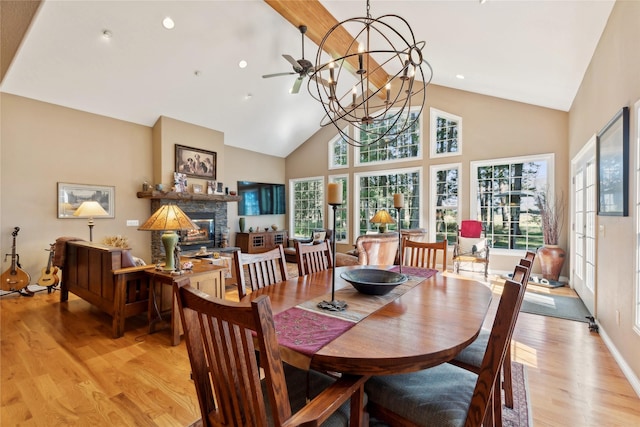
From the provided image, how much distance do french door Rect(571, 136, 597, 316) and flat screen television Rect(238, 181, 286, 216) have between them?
21.1 ft

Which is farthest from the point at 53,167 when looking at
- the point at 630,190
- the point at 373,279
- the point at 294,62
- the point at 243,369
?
the point at 630,190

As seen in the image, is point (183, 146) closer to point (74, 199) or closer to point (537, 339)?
point (74, 199)

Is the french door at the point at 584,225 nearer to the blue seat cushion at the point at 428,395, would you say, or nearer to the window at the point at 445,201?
the window at the point at 445,201

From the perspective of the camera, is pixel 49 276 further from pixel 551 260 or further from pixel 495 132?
pixel 495 132

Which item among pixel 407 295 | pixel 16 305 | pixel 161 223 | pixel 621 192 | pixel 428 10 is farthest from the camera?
pixel 16 305

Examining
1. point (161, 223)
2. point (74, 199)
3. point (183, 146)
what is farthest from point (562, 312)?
point (74, 199)

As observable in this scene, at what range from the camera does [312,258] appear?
2.43 meters

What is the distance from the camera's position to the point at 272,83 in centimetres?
556

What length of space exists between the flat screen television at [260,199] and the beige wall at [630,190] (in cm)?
651

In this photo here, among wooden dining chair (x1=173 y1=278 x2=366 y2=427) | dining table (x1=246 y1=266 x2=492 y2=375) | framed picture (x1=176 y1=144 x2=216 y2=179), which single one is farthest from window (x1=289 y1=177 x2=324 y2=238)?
wooden dining chair (x1=173 y1=278 x2=366 y2=427)

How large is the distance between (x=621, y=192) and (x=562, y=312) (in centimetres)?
181

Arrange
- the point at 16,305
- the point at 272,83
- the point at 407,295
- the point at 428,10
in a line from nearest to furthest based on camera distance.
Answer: the point at 407,295
the point at 428,10
the point at 16,305
the point at 272,83

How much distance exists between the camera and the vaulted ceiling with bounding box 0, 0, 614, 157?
309 centimetres

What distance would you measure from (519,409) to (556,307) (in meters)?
2.43
